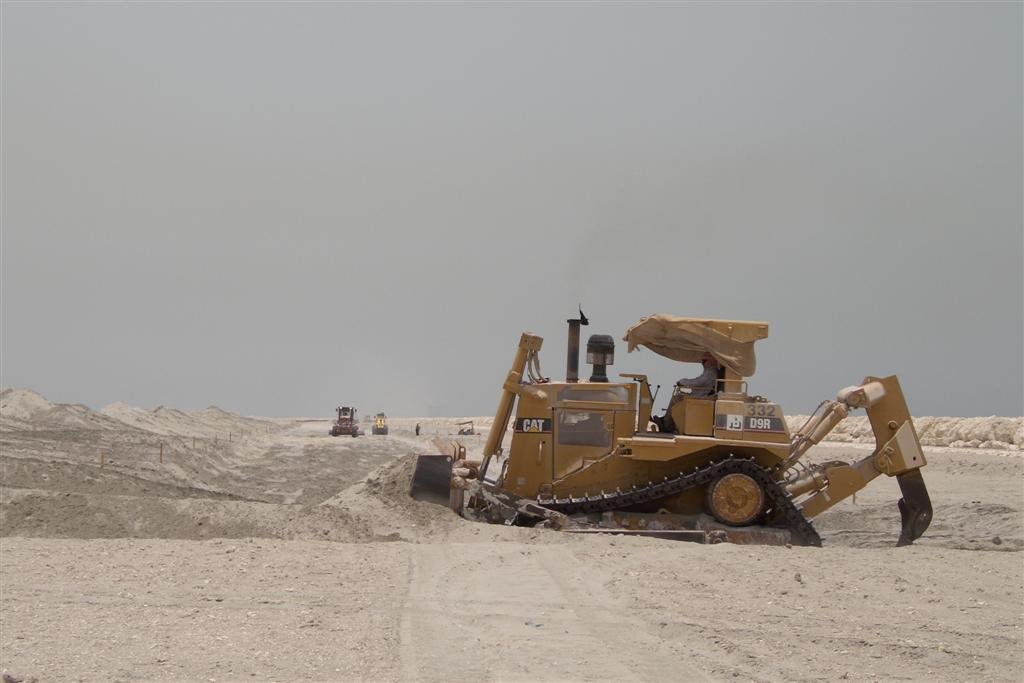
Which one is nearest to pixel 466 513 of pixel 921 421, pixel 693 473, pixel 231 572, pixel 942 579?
pixel 693 473

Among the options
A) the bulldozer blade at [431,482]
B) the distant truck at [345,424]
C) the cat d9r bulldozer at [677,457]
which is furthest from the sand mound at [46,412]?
the cat d9r bulldozer at [677,457]

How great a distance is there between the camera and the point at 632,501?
14352mm

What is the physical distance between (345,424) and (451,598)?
54.2 m

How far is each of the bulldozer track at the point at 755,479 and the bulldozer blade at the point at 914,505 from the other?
5.41 ft

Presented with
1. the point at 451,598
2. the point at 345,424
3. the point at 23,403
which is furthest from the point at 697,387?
the point at 345,424

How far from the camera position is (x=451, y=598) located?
9914 millimetres

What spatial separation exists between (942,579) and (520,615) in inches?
204

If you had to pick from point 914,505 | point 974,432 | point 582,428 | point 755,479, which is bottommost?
point 914,505

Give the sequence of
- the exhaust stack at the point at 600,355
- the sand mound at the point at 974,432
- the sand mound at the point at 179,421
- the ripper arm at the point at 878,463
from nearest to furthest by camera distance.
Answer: the ripper arm at the point at 878,463
the exhaust stack at the point at 600,355
the sand mound at the point at 974,432
the sand mound at the point at 179,421

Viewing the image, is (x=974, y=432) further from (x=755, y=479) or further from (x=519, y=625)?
(x=519, y=625)

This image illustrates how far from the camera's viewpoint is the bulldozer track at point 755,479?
1406cm

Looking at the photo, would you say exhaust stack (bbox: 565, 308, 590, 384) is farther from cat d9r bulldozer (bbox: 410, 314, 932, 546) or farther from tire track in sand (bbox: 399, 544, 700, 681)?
tire track in sand (bbox: 399, 544, 700, 681)

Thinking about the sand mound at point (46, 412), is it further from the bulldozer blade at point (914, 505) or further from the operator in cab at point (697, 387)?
the bulldozer blade at point (914, 505)

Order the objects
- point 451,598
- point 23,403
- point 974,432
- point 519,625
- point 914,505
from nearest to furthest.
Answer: point 519,625
point 451,598
point 914,505
point 974,432
point 23,403
